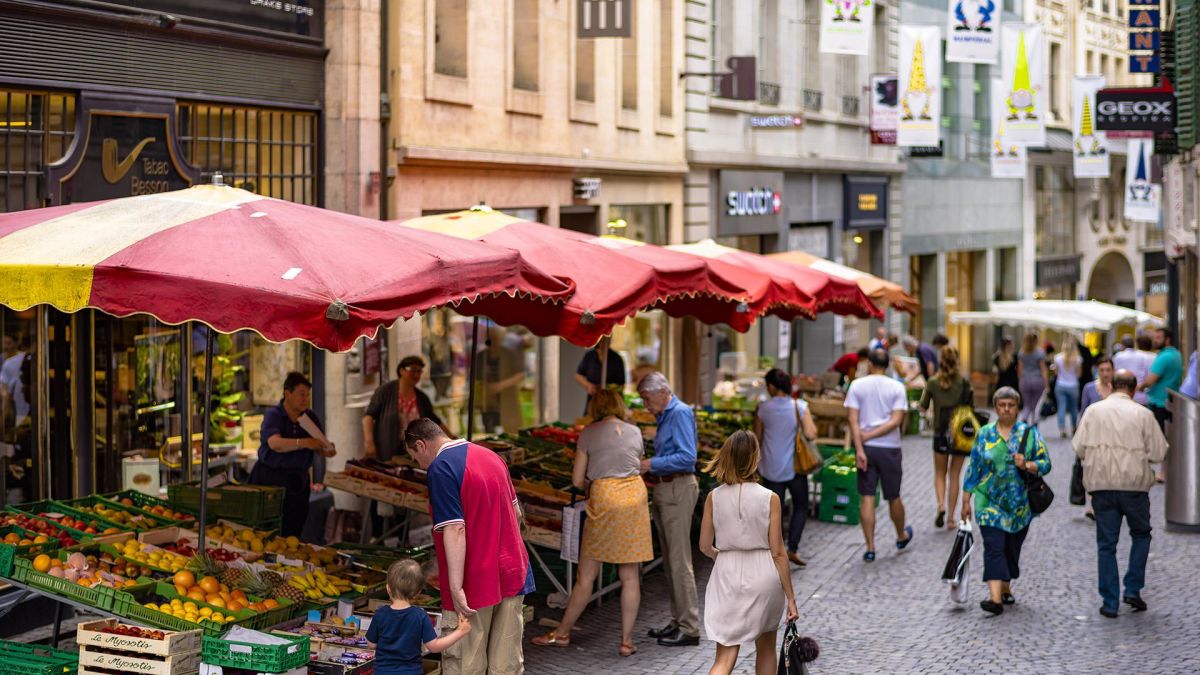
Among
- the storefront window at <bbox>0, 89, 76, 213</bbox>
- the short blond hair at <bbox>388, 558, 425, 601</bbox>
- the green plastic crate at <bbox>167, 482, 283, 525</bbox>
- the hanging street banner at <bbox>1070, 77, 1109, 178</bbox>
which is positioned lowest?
the green plastic crate at <bbox>167, 482, 283, 525</bbox>

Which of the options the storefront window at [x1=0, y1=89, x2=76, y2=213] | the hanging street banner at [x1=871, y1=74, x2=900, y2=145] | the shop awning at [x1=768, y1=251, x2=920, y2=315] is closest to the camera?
the storefront window at [x1=0, y1=89, x2=76, y2=213]

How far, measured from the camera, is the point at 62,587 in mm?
8125

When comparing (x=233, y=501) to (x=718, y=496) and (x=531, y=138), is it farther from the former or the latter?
(x=531, y=138)

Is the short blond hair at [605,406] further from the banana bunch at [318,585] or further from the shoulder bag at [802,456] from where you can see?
the shoulder bag at [802,456]

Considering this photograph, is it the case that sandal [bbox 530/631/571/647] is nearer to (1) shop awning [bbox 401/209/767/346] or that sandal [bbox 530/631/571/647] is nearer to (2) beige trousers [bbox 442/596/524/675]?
(1) shop awning [bbox 401/209/767/346]

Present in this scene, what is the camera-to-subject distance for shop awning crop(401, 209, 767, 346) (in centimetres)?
1059

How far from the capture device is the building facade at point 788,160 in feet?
86.1

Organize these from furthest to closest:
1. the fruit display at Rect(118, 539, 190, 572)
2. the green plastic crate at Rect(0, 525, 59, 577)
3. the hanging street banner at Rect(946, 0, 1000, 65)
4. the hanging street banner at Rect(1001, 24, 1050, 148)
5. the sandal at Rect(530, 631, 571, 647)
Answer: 1. the hanging street banner at Rect(1001, 24, 1050, 148)
2. the hanging street banner at Rect(946, 0, 1000, 65)
3. the sandal at Rect(530, 631, 571, 647)
4. the fruit display at Rect(118, 539, 190, 572)
5. the green plastic crate at Rect(0, 525, 59, 577)

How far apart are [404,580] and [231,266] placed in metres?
1.71

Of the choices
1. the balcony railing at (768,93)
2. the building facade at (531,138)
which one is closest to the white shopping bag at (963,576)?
the building facade at (531,138)

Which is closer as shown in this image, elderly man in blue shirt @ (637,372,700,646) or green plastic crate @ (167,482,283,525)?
green plastic crate @ (167,482,283,525)

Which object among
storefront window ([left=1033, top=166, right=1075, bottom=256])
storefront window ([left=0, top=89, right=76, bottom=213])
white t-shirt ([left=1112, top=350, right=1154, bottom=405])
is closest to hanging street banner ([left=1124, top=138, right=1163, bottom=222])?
storefront window ([left=1033, top=166, right=1075, bottom=256])

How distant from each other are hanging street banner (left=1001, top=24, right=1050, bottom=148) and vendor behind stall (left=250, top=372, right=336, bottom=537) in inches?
860

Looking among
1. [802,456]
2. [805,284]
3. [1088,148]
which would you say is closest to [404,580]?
[802,456]
